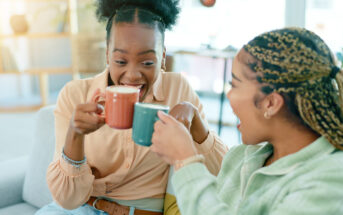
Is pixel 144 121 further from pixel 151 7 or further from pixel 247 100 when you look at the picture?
pixel 151 7

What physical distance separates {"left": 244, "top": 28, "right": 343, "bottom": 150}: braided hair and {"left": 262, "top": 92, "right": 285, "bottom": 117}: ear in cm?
1

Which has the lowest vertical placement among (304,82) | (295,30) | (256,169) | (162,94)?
(256,169)

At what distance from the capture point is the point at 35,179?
67.4 inches

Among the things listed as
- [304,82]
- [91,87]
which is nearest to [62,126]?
[91,87]

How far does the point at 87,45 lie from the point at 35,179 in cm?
367

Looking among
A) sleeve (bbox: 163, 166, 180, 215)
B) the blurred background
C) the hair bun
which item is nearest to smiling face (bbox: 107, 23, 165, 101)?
the hair bun

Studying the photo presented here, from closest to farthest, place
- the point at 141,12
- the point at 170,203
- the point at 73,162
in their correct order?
the point at 73,162
the point at 141,12
the point at 170,203

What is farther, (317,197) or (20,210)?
(20,210)

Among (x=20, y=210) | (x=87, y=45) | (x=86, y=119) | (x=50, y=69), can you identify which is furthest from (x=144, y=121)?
(x=50, y=69)

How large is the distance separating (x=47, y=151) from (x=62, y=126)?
465mm

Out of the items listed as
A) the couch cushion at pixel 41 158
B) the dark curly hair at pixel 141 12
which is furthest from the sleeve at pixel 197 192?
the couch cushion at pixel 41 158

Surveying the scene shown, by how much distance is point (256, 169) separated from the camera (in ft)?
3.42

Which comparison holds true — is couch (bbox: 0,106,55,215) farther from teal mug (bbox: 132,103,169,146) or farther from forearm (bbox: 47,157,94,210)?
teal mug (bbox: 132,103,169,146)

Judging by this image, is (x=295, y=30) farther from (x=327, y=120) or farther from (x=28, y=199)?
(x=28, y=199)
